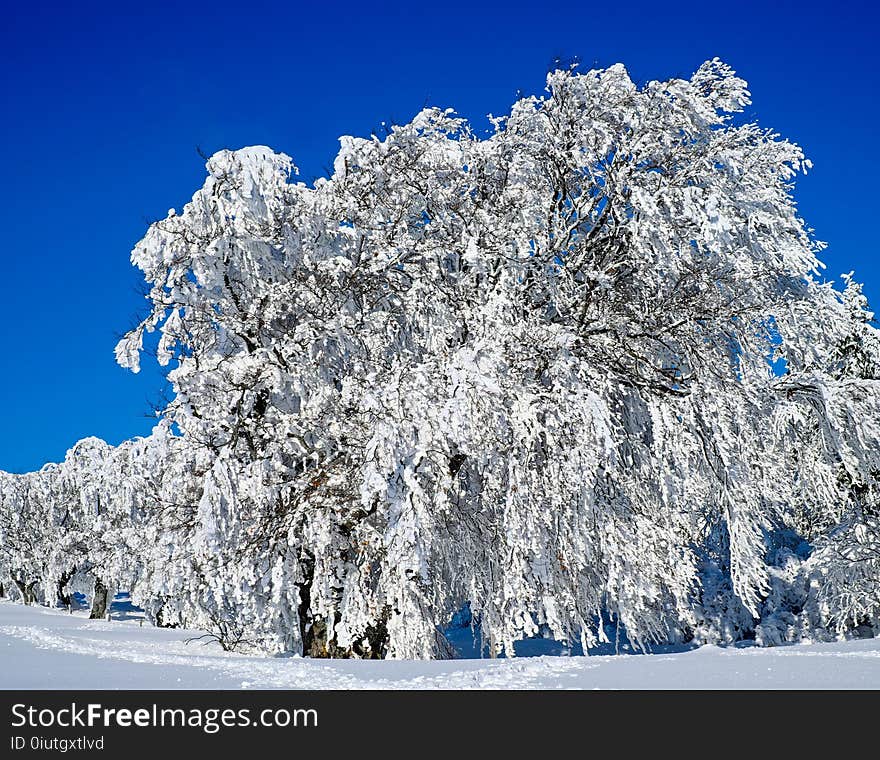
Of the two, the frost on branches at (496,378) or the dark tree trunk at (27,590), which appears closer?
the frost on branches at (496,378)

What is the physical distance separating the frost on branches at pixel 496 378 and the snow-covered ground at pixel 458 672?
2689 millimetres

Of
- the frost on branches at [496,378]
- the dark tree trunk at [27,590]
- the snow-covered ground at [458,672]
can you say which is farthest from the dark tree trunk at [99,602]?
the snow-covered ground at [458,672]

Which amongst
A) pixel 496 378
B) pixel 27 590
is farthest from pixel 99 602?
pixel 496 378

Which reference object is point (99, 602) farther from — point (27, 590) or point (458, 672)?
point (458, 672)

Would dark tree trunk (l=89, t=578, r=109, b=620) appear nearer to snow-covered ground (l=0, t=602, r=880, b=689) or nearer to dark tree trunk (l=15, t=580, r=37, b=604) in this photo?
dark tree trunk (l=15, t=580, r=37, b=604)

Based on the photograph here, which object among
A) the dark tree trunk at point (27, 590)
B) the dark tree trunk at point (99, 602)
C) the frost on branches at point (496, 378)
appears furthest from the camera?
the dark tree trunk at point (27, 590)

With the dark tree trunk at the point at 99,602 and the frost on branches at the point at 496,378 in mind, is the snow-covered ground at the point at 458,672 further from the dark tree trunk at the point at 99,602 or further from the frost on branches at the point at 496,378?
the dark tree trunk at the point at 99,602

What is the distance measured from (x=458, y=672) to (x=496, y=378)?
3862 mm

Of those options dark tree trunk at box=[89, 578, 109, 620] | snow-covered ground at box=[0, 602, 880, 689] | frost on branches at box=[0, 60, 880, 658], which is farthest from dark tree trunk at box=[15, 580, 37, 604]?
snow-covered ground at box=[0, 602, 880, 689]

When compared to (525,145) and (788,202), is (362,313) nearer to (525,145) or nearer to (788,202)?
(525,145)

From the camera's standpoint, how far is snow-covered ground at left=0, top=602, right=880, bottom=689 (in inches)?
161

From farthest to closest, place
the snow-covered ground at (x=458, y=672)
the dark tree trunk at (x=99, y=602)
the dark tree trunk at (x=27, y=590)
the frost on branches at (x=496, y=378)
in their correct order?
the dark tree trunk at (x=27, y=590), the dark tree trunk at (x=99, y=602), the frost on branches at (x=496, y=378), the snow-covered ground at (x=458, y=672)

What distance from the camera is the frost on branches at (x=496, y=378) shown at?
812cm
